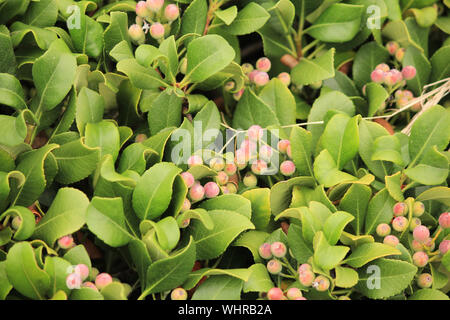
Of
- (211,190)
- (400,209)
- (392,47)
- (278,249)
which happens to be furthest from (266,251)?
(392,47)

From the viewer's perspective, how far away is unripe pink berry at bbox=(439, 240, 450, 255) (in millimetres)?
1067

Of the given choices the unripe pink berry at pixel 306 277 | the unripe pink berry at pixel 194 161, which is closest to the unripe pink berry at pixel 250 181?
the unripe pink berry at pixel 194 161

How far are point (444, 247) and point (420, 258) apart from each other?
0.16ft

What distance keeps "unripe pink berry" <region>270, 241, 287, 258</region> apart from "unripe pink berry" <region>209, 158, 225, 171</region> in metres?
0.18

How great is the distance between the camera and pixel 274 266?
1.05 m

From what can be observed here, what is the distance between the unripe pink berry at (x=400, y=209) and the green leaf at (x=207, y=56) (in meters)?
0.41

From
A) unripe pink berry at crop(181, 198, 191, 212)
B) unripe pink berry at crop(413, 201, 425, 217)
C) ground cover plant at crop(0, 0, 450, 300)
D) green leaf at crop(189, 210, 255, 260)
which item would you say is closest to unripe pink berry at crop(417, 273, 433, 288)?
ground cover plant at crop(0, 0, 450, 300)

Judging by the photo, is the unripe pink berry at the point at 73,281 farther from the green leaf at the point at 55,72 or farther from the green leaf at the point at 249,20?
the green leaf at the point at 249,20

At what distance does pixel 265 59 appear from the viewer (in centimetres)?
130

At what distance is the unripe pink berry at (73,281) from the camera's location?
0.94 m

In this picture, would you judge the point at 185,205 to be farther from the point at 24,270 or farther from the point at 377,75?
the point at 377,75

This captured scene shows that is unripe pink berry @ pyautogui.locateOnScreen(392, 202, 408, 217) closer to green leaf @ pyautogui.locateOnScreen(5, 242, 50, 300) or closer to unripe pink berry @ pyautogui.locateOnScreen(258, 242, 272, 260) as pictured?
unripe pink berry @ pyautogui.locateOnScreen(258, 242, 272, 260)

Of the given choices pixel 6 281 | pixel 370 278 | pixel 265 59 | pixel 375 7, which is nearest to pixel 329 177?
pixel 370 278

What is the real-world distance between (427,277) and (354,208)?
→ 0.58 feet
